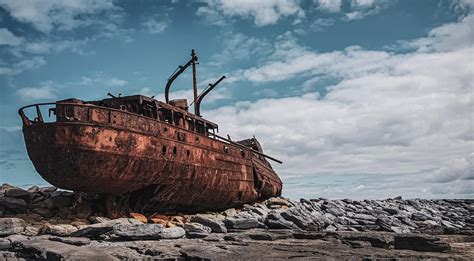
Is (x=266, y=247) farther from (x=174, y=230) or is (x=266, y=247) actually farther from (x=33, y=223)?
(x=33, y=223)

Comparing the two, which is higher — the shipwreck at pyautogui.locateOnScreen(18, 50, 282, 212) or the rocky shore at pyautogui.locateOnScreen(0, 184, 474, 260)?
the shipwreck at pyautogui.locateOnScreen(18, 50, 282, 212)

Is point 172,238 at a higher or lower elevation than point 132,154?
lower

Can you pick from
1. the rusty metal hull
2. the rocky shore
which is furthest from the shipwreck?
the rocky shore

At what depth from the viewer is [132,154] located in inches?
413

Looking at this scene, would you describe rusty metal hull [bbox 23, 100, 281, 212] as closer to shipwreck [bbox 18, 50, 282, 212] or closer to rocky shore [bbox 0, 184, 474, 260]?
shipwreck [bbox 18, 50, 282, 212]

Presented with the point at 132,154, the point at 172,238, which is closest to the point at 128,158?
the point at 132,154

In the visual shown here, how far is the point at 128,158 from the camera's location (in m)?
10.4

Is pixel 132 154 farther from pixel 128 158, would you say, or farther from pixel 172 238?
pixel 172 238

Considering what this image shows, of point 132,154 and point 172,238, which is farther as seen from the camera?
point 132,154

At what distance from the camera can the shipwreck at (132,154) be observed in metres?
9.80

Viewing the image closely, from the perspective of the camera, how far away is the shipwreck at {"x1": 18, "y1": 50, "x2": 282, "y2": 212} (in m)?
9.80

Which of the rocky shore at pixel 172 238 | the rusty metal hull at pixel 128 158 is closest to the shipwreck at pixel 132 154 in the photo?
the rusty metal hull at pixel 128 158

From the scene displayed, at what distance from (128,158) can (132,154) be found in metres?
0.15

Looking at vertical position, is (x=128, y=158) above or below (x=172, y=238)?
above
